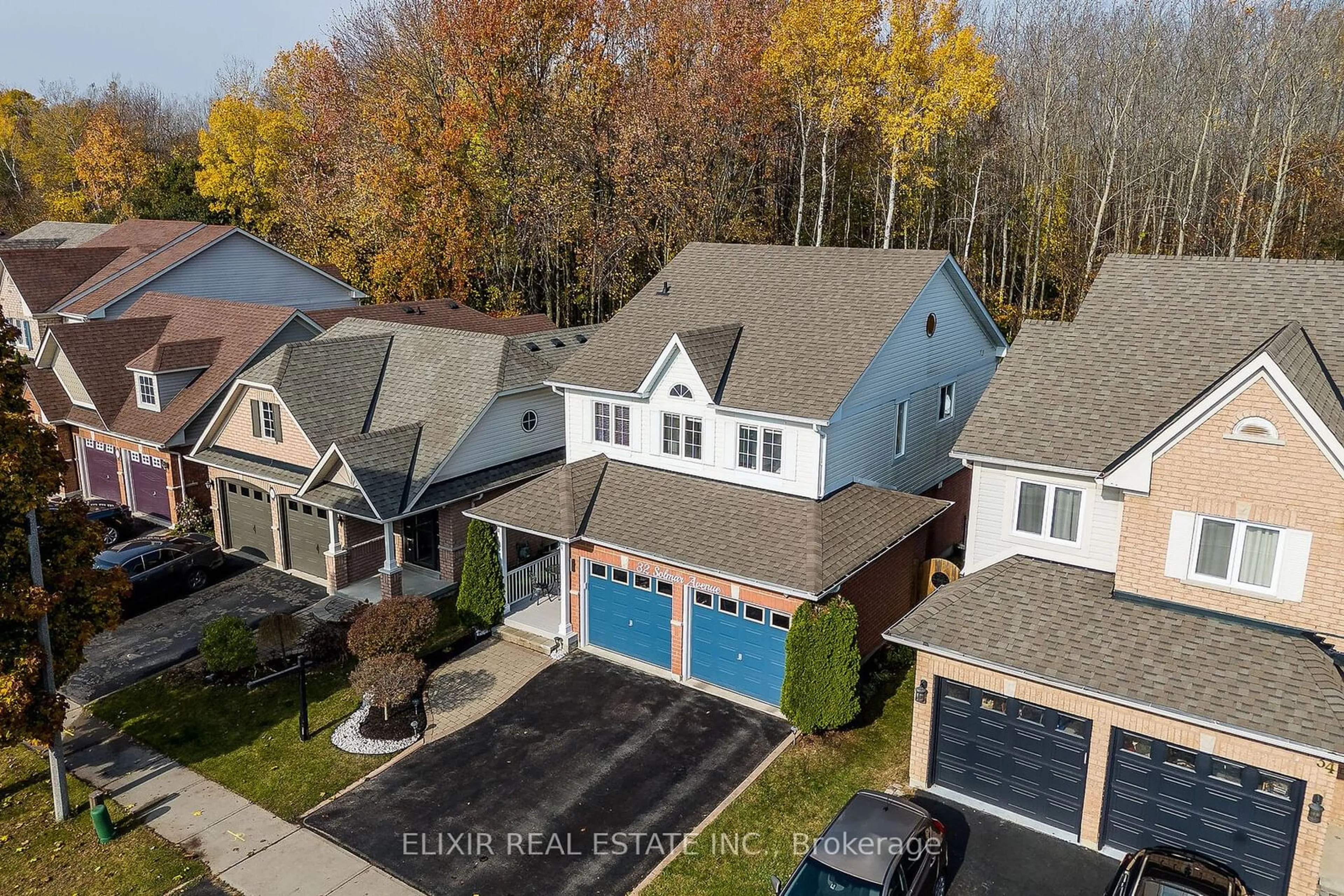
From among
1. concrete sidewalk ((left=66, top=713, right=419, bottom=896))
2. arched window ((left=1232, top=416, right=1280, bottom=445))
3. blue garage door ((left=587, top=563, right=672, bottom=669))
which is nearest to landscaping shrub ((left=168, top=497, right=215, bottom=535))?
concrete sidewalk ((left=66, top=713, right=419, bottom=896))

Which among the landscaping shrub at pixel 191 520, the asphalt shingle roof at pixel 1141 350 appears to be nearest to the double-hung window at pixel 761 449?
the asphalt shingle roof at pixel 1141 350

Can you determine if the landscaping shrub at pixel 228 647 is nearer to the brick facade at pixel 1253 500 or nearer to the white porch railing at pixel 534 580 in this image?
the white porch railing at pixel 534 580

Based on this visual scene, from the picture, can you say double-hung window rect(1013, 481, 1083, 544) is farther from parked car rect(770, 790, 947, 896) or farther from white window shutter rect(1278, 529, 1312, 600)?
parked car rect(770, 790, 947, 896)

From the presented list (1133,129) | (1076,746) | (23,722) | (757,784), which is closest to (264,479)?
(23,722)

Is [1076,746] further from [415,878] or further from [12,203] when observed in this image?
[12,203]

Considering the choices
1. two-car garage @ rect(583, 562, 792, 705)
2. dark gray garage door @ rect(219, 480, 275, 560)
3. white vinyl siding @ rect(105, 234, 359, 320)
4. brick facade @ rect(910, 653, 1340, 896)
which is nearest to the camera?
brick facade @ rect(910, 653, 1340, 896)

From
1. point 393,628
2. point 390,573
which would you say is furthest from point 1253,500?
point 390,573
